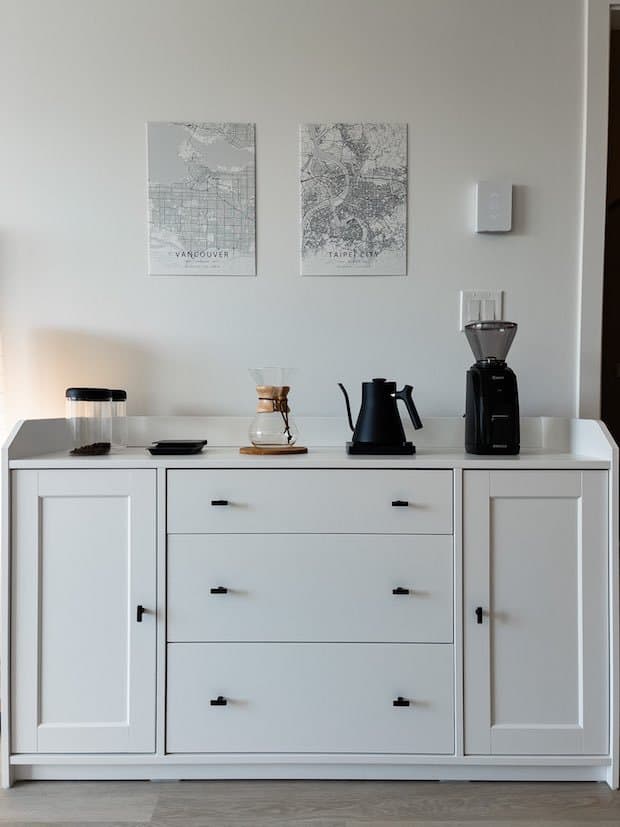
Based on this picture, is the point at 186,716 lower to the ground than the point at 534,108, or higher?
lower

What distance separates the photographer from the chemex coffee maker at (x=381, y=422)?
1.96 metres

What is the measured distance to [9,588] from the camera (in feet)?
5.93

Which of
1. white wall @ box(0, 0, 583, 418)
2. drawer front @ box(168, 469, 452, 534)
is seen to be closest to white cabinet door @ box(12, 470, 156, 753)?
drawer front @ box(168, 469, 452, 534)

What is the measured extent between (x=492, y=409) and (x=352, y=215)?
83 cm

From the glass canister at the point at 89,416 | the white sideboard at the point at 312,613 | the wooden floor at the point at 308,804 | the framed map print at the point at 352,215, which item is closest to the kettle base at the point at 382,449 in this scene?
the white sideboard at the point at 312,613

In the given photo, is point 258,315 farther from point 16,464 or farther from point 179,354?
point 16,464

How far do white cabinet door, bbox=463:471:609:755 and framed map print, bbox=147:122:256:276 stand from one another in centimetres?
114

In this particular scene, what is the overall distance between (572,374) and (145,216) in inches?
61.5

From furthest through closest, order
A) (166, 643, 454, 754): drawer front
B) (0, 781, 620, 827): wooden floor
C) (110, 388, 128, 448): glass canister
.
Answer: (110, 388, 128, 448): glass canister → (166, 643, 454, 754): drawer front → (0, 781, 620, 827): wooden floor

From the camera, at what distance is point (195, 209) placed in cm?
229

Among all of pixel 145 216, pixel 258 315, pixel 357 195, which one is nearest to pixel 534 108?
pixel 357 195

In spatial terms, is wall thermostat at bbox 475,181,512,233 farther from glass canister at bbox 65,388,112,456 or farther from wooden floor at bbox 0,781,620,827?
wooden floor at bbox 0,781,620,827

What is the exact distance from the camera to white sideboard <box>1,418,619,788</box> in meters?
1.80

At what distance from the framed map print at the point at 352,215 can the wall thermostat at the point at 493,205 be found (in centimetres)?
25
